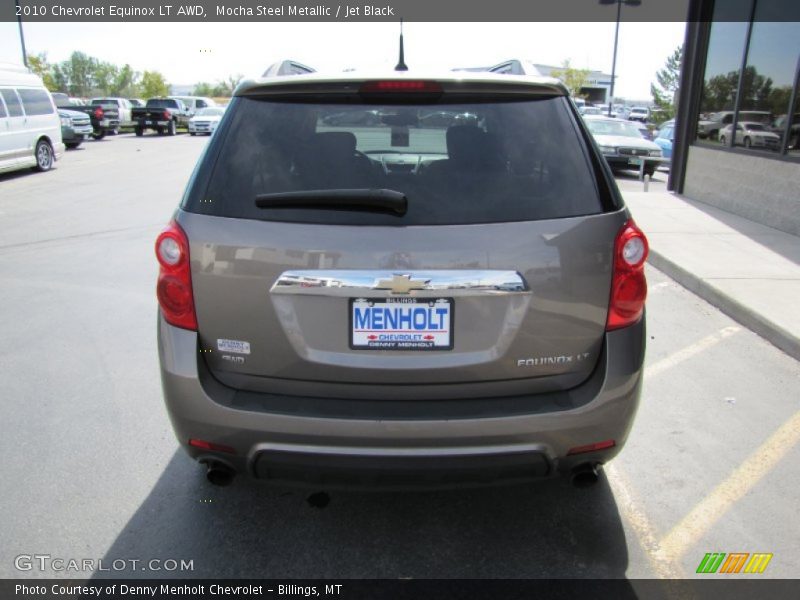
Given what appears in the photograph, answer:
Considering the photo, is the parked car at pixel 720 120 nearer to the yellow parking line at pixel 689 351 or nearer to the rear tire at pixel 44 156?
the yellow parking line at pixel 689 351

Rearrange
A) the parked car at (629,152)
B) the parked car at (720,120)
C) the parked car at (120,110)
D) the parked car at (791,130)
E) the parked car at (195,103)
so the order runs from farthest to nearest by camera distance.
Result: the parked car at (195,103), the parked car at (120,110), the parked car at (629,152), the parked car at (720,120), the parked car at (791,130)

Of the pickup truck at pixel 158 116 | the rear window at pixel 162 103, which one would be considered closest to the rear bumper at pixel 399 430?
the pickup truck at pixel 158 116

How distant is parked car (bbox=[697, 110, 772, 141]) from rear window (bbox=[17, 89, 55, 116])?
15692mm

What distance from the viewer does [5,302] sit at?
620 centimetres

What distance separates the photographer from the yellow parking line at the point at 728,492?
111 inches

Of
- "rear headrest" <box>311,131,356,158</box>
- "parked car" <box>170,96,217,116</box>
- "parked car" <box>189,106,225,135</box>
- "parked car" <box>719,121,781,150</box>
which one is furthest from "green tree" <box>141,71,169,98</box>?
"rear headrest" <box>311,131,356,158</box>

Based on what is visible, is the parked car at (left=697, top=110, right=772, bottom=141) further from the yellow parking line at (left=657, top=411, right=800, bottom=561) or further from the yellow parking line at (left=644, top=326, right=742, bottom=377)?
the yellow parking line at (left=657, top=411, right=800, bottom=561)

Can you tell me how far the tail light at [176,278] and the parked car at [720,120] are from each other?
33.8 ft

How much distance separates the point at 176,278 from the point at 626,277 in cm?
170

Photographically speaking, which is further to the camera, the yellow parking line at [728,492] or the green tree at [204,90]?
the green tree at [204,90]

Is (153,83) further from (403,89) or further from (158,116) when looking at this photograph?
(403,89)

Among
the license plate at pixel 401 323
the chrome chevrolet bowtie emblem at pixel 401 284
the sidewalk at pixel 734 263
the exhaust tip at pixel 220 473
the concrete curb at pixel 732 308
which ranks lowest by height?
the concrete curb at pixel 732 308

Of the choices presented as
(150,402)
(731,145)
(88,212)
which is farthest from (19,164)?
(731,145)

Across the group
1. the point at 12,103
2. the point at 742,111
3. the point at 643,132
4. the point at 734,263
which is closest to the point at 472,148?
the point at 734,263
